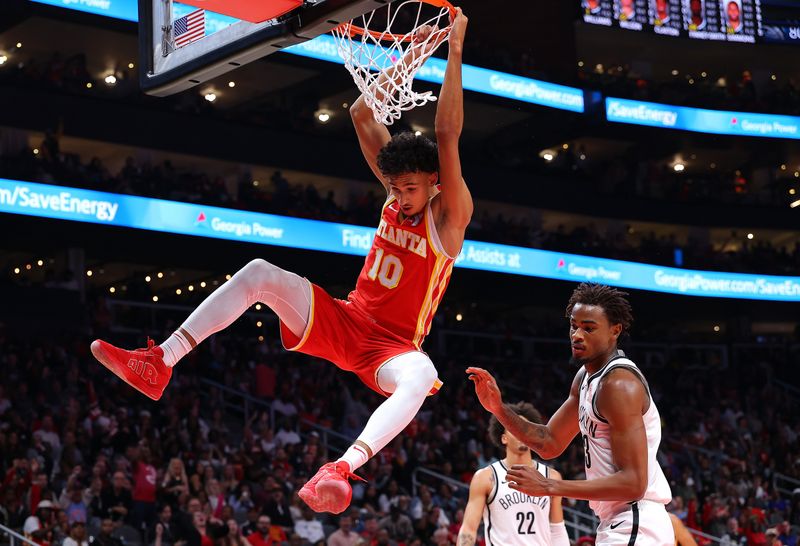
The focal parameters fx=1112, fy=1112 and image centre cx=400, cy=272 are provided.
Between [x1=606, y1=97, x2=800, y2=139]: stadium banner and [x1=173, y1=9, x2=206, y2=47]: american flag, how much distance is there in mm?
25062

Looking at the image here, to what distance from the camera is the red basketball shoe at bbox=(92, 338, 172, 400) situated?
17.4 ft

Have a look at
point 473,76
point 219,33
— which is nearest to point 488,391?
point 219,33

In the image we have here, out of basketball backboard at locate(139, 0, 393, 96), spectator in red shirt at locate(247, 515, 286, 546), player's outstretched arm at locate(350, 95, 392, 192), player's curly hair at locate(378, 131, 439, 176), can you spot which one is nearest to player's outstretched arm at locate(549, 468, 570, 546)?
player's outstretched arm at locate(350, 95, 392, 192)

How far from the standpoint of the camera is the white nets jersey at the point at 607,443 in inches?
206

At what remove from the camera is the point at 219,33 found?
231 inches

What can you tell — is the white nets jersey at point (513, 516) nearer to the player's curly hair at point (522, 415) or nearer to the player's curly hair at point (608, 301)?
the player's curly hair at point (522, 415)

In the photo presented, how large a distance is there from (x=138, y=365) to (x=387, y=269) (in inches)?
54.0

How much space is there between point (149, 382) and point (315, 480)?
104cm

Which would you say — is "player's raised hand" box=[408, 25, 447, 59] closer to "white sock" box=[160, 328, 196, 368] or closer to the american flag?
the american flag

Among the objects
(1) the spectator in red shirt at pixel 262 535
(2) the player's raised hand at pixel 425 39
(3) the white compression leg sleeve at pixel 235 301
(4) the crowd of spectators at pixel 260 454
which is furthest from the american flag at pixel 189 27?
(1) the spectator in red shirt at pixel 262 535

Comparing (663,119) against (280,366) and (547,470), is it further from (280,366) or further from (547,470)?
(547,470)

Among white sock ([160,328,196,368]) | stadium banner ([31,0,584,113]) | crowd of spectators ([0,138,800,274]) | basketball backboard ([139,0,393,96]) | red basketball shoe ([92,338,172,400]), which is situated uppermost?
stadium banner ([31,0,584,113])

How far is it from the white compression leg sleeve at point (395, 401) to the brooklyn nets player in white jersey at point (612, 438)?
309mm

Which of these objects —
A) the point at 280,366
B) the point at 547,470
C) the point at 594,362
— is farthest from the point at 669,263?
the point at 594,362
